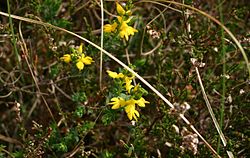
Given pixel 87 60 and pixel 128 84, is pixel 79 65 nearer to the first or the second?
pixel 87 60

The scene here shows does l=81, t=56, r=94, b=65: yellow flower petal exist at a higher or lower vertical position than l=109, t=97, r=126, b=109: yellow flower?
higher

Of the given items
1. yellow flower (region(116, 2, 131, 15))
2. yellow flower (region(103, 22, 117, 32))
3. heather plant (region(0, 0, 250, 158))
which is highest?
yellow flower (region(116, 2, 131, 15))

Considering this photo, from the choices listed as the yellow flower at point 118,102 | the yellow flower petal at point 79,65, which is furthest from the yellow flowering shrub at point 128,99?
the yellow flower petal at point 79,65

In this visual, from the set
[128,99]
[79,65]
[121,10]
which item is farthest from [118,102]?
[121,10]

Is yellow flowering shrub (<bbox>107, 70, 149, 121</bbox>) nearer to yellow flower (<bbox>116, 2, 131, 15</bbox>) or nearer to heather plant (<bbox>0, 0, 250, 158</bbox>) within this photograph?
heather plant (<bbox>0, 0, 250, 158</bbox>)

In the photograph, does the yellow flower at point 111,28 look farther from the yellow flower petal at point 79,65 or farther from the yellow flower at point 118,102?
the yellow flower at point 118,102

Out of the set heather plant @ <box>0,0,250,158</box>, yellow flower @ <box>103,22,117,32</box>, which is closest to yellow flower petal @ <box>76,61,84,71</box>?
heather plant @ <box>0,0,250,158</box>

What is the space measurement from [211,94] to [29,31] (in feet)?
3.12

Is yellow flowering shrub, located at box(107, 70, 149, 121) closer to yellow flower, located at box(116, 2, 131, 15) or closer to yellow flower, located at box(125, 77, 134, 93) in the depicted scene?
yellow flower, located at box(125, 77, 134, 93)

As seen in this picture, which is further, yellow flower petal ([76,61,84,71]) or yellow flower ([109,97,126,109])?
yellow flower petal ([76,61,84,71])

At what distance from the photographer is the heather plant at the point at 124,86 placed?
70.8 inches

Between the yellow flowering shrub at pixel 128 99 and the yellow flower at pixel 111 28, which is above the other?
the yellow flower at pixel 111 28

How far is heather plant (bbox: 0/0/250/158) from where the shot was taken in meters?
1.80

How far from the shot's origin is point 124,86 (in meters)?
1.70
